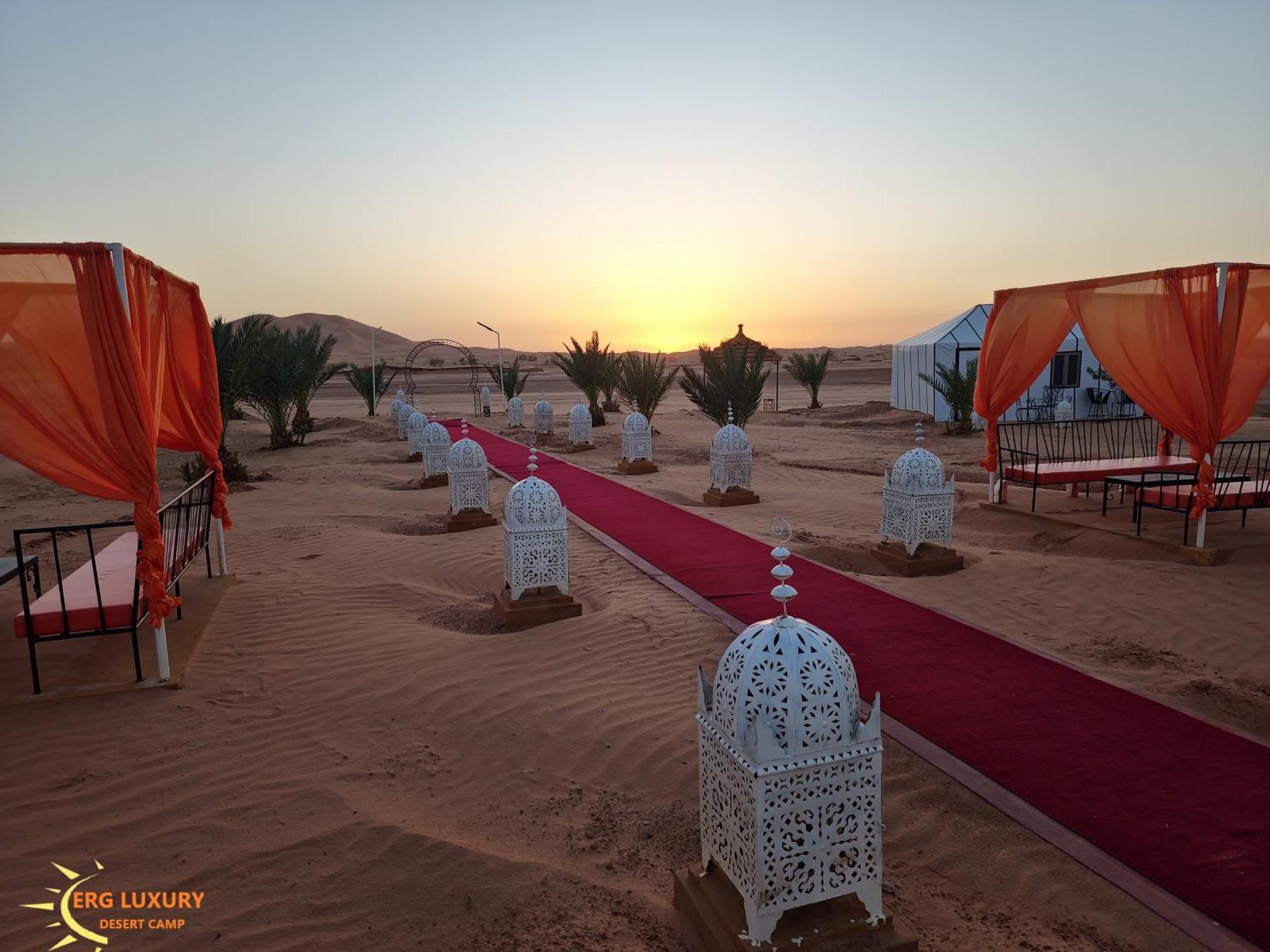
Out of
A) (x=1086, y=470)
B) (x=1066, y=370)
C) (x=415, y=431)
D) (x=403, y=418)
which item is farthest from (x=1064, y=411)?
(x=403, y=418)

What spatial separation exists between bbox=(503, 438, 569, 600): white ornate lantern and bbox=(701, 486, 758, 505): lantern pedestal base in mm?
5061

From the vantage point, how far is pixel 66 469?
16.1ft

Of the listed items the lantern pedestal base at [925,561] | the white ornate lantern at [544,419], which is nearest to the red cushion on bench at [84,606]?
the lantern pedestal base at [925,561]

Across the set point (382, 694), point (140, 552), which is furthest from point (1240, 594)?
point (140, 552)

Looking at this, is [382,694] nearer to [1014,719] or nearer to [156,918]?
[156,918]

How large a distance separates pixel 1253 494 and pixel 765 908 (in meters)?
8.95

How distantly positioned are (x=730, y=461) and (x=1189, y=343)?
18.0ft

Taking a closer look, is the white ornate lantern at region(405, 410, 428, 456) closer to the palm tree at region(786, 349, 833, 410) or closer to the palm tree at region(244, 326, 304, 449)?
the palm tree at region(244, 326, 304, 449)

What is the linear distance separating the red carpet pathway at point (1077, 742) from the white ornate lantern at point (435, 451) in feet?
24.8

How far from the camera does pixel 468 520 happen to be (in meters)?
10.1

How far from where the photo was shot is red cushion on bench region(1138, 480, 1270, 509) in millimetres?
8555

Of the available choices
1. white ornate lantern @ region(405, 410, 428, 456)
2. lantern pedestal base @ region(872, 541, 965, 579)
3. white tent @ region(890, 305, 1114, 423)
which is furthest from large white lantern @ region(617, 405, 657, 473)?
white tent @ region(890, 305, 1114, 423)

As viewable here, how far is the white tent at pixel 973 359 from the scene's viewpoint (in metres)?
24.1

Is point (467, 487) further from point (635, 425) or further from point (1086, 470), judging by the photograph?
point (1086, 470)
